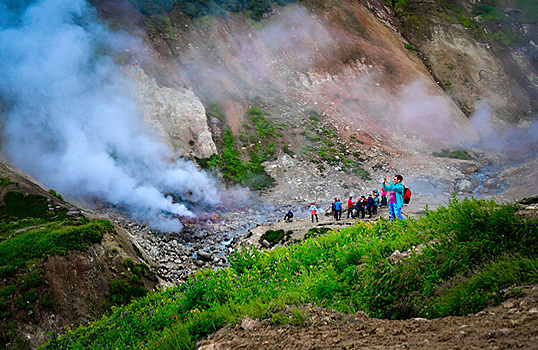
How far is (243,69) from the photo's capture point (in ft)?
130

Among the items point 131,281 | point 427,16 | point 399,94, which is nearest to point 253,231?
point 131,281

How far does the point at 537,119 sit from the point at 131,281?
53.1 meters

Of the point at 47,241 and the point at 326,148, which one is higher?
the point at 326,148

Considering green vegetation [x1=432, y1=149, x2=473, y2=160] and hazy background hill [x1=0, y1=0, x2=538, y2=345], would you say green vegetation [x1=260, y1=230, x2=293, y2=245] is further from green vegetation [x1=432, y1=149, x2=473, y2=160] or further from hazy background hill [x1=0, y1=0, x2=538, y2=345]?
green vegetation [x1=432, y1=149, x2=473, y2=160]

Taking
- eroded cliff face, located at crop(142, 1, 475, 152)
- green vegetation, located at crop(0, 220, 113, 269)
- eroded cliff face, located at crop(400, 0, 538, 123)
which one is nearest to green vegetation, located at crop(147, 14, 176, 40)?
eroded cliff face, located at crop(142, 1, 475, 152)

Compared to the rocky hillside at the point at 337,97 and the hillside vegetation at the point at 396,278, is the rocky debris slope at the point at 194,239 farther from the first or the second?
the hillside vegetation at the point at 396,278

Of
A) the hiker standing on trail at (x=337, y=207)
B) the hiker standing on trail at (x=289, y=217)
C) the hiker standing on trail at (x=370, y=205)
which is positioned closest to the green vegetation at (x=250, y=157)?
the hiker standing on trail at (x=289, y=217)

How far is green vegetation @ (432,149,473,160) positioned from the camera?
3862cm

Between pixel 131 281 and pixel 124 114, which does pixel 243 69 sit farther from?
pixel 131 281

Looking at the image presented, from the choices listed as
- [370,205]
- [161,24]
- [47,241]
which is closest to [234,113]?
[161,24]

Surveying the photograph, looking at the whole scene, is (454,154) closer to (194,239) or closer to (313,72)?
(313,72)

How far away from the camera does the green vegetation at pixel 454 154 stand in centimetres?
3862

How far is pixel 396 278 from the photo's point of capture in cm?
444

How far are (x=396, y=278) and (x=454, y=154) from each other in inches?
1563
